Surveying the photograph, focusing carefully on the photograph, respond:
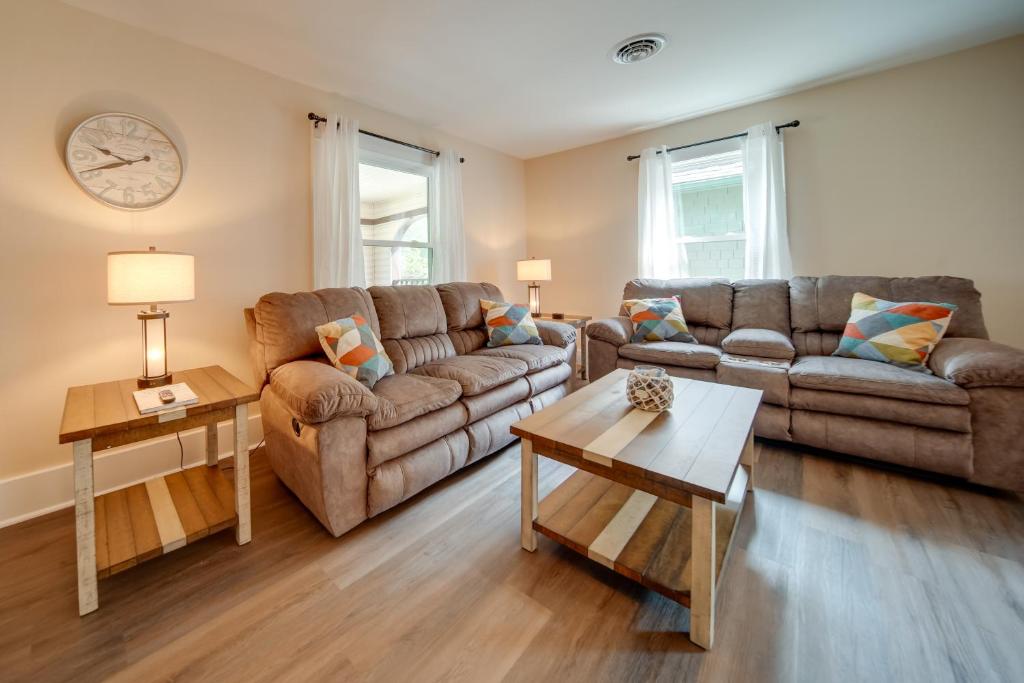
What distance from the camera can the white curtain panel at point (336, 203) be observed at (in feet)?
8.89

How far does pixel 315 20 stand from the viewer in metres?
2.04

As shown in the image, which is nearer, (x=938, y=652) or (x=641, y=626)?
(x=938, y=652)

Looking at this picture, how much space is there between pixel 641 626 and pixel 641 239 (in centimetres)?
323

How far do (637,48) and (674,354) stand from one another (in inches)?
75.2

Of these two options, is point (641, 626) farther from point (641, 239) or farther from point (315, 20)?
point (641, 239)

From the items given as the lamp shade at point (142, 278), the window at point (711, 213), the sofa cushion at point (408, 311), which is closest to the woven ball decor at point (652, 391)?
the sofa cushion at point (408, 311)

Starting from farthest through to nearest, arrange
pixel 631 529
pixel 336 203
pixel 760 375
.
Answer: pixel 336 203 < pixel 760 375 < pixel 631 529

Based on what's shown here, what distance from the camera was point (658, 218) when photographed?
11.9ft

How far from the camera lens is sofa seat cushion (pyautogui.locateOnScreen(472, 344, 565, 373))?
257 cm

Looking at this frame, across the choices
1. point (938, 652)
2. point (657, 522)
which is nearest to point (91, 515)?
point (657, 522)

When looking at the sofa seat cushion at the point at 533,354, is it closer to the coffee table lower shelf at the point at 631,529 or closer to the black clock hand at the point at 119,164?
the coffee table lower shelf at the point at 631,529

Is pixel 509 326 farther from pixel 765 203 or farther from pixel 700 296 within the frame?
pixel 765 203

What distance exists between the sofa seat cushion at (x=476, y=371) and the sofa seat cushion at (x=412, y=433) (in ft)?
0.43

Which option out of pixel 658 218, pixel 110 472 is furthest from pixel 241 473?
pixel 658 218
